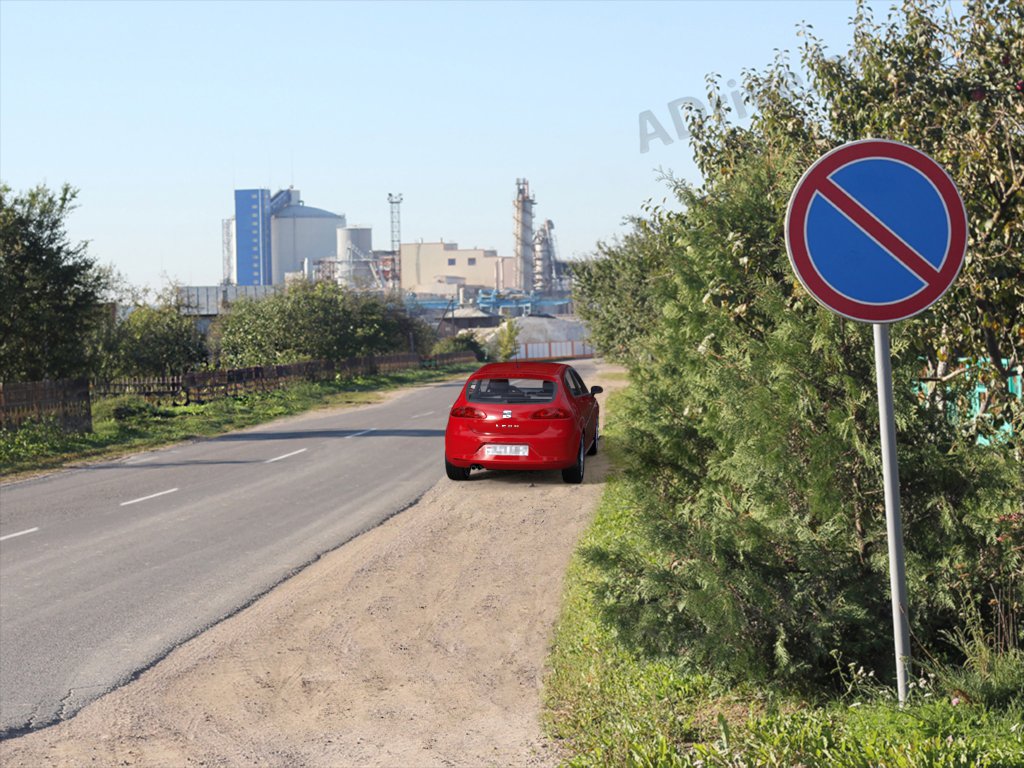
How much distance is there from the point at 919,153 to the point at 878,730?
227 cm

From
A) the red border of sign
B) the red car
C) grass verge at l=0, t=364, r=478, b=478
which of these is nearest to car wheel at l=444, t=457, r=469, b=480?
the red car

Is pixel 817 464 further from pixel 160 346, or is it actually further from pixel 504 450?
pixel 160 346

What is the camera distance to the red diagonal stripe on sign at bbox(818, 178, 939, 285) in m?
4.73

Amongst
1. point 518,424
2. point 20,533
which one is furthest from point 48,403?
point 518,424

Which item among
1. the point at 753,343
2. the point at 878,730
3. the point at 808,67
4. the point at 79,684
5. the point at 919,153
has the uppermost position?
the point at 808,67

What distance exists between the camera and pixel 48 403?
86.1 feet

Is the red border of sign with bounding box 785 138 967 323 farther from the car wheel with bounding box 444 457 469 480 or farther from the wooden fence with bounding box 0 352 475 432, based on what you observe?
the wooden fence with bounding box 0 352 475 432

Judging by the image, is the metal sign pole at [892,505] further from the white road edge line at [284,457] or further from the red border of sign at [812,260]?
the white road edge line at [284,457]

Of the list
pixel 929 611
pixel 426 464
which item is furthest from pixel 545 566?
pixel 426 464

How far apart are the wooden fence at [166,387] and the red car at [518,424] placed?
505 inches

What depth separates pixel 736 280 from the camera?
7.68 m

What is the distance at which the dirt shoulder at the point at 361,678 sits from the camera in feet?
20.0

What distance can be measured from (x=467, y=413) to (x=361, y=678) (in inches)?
352

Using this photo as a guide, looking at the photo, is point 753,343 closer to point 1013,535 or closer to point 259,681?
point 1013,535
